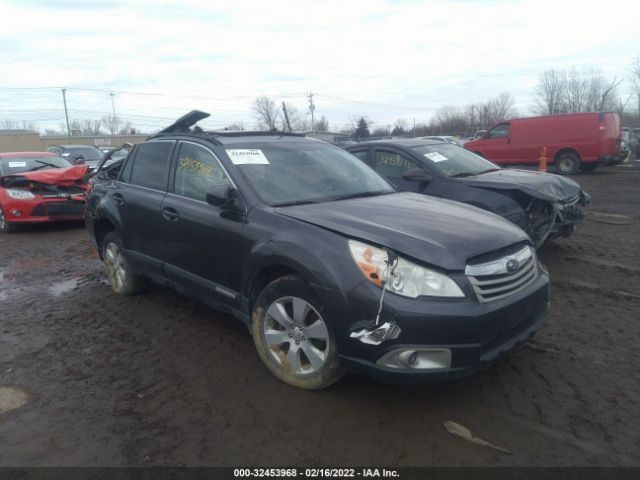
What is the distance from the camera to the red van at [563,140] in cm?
1622

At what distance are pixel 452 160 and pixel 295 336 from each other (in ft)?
14.4

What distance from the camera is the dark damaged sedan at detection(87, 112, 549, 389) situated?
265cm

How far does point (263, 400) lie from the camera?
3076mm

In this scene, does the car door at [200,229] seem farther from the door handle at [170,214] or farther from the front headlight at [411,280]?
the front headlight at [411,280]

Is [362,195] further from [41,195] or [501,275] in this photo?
[41,195]

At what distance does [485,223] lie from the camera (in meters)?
3.29

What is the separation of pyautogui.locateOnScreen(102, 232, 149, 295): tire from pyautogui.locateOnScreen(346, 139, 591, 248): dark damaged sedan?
3.30 m

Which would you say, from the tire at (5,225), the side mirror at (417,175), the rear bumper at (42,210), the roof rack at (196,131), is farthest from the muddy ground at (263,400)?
the tire at (5,225)

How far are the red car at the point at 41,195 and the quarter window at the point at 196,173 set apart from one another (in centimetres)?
585

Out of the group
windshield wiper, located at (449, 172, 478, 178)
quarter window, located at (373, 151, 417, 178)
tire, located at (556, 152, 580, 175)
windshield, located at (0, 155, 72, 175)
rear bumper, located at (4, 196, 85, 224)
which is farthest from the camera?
tire, located at (556, 152, 580, 175)

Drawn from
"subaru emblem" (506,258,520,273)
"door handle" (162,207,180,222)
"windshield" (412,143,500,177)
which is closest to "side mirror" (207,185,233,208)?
"door handle" (162,207,180,222)

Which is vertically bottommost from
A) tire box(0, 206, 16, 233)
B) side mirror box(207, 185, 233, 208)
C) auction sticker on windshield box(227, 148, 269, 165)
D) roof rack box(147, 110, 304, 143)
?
tire box(0, 206, 16, 233)

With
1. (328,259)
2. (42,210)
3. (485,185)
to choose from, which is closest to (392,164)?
(485,185)

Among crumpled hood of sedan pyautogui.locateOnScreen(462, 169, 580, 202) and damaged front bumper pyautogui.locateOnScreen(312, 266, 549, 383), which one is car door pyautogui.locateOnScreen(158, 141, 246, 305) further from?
crumpled hood of sedan pyautogui.locateOnScreen(462, 169, 580, 202)
